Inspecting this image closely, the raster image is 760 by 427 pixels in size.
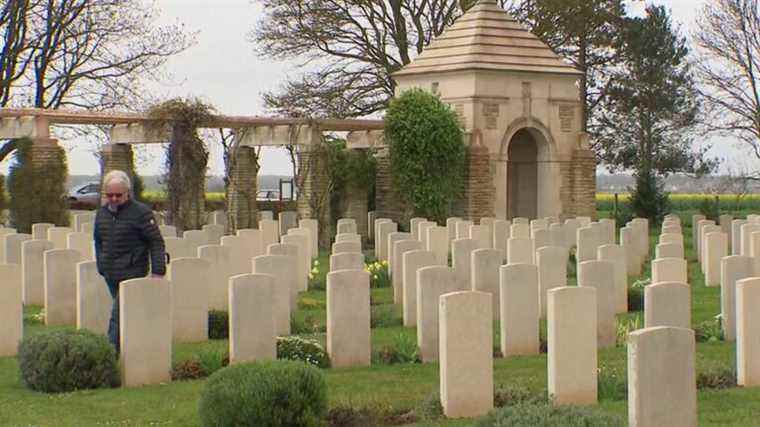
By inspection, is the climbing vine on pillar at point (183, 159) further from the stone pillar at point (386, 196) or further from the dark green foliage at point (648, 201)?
the dark green foliage at point (648, 201)

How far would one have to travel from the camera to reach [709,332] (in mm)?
13180

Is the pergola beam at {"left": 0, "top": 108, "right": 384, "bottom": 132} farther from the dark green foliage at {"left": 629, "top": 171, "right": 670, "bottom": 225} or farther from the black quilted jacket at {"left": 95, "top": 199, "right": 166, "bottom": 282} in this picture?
the black quilted jacket at {"left": 95, "top": 199, "right": 166, "bottom": 282}

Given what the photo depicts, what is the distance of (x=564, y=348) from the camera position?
968cm

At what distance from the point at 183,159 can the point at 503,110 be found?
840cm

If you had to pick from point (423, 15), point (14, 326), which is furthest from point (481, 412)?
point (423, 15)

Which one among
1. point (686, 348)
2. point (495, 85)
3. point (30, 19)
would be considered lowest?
point (686, 348)

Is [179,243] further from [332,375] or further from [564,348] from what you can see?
[564,348]

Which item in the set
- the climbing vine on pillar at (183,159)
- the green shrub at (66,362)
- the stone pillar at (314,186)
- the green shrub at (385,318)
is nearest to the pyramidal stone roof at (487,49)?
the stone pillar at (314,186)

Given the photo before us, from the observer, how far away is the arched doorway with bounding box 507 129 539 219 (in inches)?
1326

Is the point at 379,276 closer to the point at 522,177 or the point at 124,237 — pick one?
the point at 124,237

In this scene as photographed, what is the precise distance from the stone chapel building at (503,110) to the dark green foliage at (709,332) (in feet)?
57.5

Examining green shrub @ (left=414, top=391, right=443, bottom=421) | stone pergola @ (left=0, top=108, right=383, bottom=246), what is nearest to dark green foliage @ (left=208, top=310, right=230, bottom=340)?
green shrub @ (left=414, top=391, right=443, bottom=421)

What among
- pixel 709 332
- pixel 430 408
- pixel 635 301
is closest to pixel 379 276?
pixel 635 301

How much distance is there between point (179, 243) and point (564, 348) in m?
8.87
